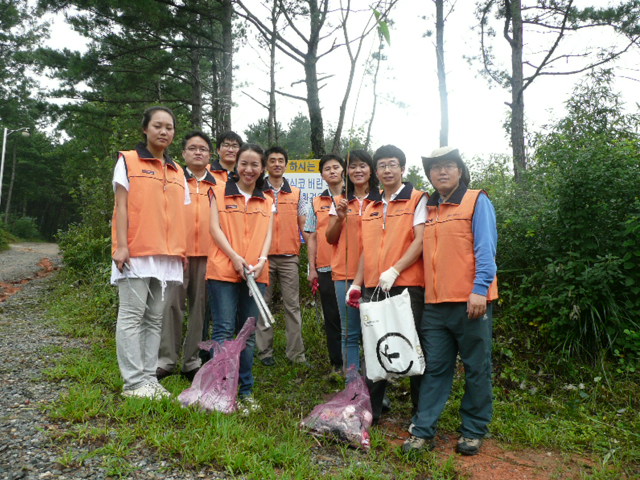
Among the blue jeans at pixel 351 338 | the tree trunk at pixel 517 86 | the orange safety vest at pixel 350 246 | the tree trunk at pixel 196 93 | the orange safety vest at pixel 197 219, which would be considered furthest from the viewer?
the tree trunk at pixel 196 93

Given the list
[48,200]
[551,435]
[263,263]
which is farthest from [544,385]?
[48,200]

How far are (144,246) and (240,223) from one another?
0.69 meters

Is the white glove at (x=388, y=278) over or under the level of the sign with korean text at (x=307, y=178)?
under

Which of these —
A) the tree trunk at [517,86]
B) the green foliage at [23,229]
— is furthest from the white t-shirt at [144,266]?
the green foliage at [23,229]

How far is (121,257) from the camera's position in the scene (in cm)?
322

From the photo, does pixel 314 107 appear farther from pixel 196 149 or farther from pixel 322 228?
→ pixel 196 149

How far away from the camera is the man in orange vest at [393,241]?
10.4 feet

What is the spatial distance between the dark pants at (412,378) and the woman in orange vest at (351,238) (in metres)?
0.30

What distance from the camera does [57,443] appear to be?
8.63 ft

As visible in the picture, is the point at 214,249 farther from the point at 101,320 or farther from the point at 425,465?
the point at 101,320

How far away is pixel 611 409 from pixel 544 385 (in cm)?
55

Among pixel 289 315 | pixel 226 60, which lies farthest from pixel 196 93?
pixel 289 315

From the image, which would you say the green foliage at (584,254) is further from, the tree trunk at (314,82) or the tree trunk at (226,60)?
the tree trunk at (226,60)

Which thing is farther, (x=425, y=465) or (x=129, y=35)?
(x=129, y=35)
